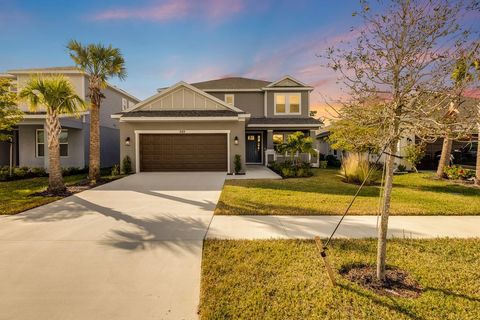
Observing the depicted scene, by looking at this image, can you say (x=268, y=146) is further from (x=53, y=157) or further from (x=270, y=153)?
(x=53, y=157)

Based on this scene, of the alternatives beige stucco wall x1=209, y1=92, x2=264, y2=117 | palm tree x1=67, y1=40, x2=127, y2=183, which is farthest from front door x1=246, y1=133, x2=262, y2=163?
palm tree x1=67, y1=40, x2=127, y2=183

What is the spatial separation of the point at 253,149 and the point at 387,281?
17.8 metres

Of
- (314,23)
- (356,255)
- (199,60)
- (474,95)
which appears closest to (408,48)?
(474,95)

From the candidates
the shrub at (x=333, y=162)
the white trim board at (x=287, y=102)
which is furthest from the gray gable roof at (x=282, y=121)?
the shrub at (x=333, y=162)

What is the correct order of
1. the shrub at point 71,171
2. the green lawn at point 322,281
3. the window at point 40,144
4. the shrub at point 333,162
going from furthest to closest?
1. the shrub at point 333,162
2. the window at point 40,144
3. the shrub at point 71,171
4. the green lawn at point 322,281

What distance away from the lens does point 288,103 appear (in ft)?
64.6

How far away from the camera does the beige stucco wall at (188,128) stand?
1420 centimetres

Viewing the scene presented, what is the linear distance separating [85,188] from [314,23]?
1202cm

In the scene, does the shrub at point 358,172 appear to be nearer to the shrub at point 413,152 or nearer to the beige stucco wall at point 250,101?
the shrub at point 413,152

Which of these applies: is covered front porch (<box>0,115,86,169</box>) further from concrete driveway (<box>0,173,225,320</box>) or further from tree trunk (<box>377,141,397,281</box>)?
tree trunk (<box>377,141,397,281</box>)

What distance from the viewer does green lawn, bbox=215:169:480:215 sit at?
6.43 meters

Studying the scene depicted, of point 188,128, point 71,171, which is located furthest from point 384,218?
point 71,171

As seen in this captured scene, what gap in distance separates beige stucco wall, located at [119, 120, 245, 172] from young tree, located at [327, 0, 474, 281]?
36.3ft

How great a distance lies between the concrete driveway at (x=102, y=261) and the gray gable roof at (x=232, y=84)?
1553cm
